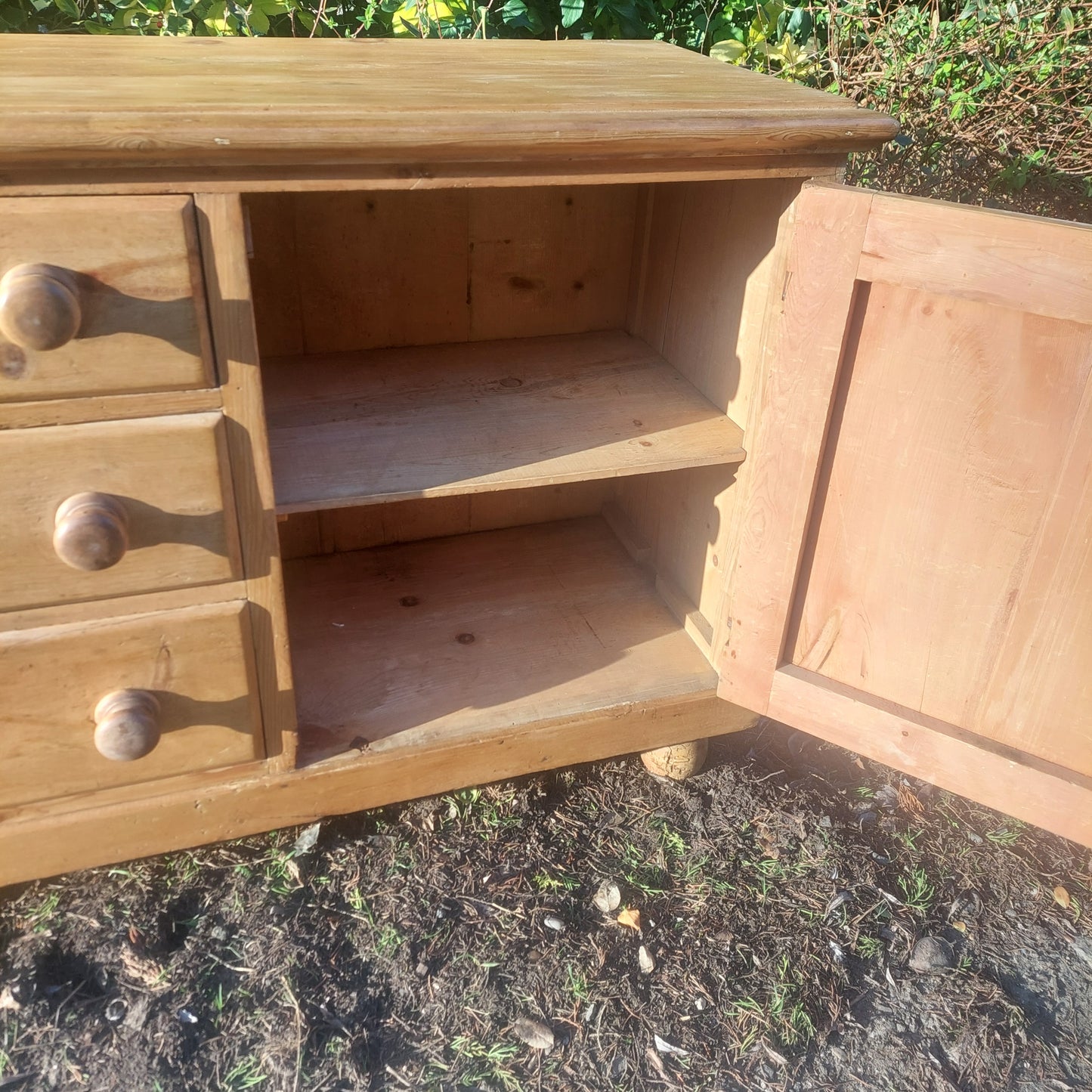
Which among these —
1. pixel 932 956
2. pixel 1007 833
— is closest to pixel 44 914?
pixel 932 956

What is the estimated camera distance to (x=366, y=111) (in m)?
1.06

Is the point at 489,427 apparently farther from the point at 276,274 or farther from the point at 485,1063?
the point at 485,1063

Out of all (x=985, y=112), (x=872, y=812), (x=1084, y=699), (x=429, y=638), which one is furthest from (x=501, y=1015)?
(x=985, y=112)

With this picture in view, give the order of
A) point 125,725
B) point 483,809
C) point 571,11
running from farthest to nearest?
1. point 571,11
2. point 483,809
3. point 125,725

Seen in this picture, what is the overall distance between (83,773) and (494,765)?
1.95 feet

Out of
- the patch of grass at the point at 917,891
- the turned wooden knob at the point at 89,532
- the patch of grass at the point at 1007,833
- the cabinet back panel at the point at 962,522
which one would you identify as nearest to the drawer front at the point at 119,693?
the turned wooden knob at the point at 89,532

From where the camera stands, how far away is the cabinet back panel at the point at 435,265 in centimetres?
170

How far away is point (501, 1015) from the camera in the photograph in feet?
4.46

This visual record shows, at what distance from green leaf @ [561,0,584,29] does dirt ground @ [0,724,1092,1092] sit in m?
1.73

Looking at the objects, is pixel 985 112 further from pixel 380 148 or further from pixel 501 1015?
pixel 501 1015

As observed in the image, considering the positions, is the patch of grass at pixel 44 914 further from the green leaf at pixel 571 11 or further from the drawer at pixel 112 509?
the green leaf at pixel 571 11

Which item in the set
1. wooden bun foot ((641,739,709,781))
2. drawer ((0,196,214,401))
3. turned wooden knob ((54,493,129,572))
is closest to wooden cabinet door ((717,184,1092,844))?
wooden bun foot ((641,739,709,781))

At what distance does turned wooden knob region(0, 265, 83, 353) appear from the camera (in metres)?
0.94

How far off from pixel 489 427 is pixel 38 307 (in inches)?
28.0
